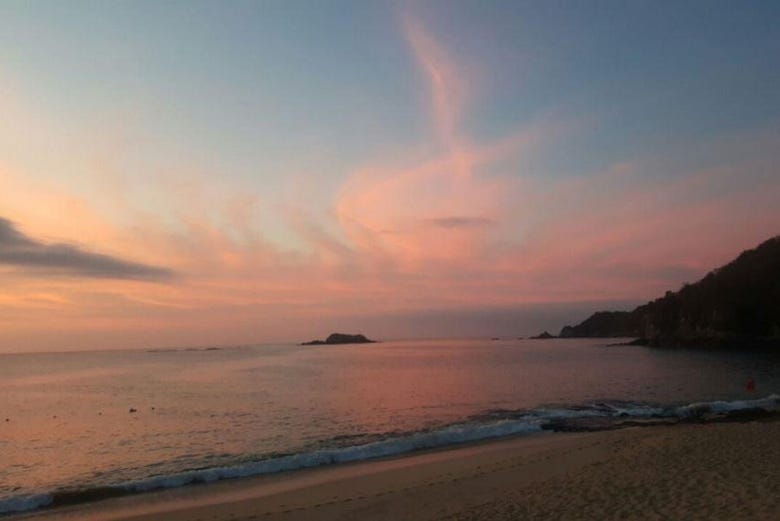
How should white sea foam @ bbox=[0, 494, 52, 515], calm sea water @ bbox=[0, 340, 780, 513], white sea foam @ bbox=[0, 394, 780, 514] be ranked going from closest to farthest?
white sea foam @ bbox=[0, 494, 52, 515] → white sea foam @ bbox=[0, 394, 780, 514] → calm sea water @ bbox=[0, 340, 780, 513]

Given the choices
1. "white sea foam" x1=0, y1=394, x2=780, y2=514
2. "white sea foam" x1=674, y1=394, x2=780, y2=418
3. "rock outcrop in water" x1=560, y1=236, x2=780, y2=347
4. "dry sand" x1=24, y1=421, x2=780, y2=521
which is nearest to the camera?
"dry sand" x1=24, y1=421, x2=780, y2=521

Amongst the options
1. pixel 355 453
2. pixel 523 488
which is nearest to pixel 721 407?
pixel 355 453

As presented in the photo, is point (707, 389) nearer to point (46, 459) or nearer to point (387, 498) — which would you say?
point (387, 498)

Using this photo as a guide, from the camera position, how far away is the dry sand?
11.3 m

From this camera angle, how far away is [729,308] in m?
119

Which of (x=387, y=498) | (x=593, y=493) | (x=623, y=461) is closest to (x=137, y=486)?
(x=387, y=498)

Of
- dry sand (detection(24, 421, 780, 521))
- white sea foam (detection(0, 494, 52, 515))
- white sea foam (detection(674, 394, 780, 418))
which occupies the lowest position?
white sea foam (detection(0, 494, 52, 515))

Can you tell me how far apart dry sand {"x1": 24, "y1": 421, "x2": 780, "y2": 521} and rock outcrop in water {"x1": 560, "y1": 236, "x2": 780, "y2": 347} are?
362ft

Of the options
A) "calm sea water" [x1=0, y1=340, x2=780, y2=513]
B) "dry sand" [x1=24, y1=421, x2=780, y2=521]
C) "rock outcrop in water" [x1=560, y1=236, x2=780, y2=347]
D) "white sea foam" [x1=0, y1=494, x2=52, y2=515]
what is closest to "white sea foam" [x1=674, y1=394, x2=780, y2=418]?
"calm sea water" [x1=0, y1=340, x2=780, y2=513]

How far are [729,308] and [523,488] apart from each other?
125150mm

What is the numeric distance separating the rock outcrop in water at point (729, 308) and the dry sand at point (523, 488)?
→ 11040 cm

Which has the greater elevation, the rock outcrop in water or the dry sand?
the rock outcrop in water

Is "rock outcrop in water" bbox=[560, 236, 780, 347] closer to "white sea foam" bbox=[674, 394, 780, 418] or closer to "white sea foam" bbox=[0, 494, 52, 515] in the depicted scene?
"white sea foam" bbox=[674, 394, 780, 418]

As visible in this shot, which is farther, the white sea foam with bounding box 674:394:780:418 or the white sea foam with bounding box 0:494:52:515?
the white sea foam with bounding box 674:394:780:418
